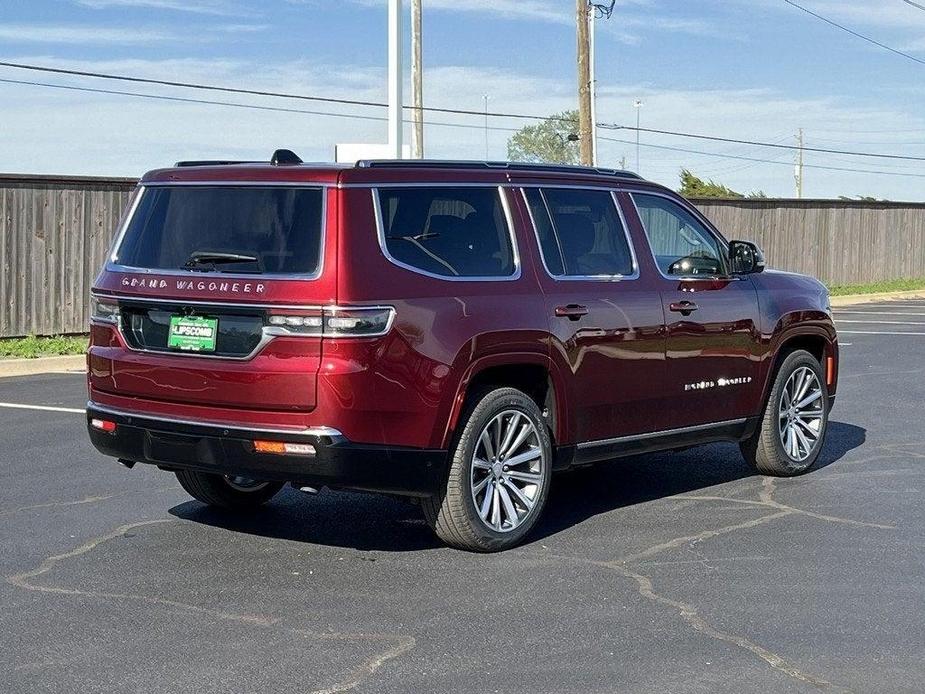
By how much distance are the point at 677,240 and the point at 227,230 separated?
305 centimetres

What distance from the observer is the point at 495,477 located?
721 centimetres

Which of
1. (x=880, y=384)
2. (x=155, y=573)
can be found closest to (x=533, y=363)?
(x=155, y=573)

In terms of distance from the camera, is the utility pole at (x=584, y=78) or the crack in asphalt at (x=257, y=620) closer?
the crack in asphalt at (x=257, y=620)

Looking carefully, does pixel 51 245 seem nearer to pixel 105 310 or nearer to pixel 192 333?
pixel 105 310

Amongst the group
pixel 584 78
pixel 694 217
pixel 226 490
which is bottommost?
pixel 226 490

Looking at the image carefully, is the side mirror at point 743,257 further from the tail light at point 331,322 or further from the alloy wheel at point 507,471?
the tail light at point 331,322

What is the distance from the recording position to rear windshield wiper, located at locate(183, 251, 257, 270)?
6.71m

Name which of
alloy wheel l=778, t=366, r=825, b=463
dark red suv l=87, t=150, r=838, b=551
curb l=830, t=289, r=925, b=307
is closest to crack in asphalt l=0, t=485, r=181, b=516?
dark red suv l=87, t=150, r=838, b=551

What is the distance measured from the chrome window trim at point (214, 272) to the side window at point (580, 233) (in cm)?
145

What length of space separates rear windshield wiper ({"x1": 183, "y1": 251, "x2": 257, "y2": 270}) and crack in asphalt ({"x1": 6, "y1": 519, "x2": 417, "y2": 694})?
5.14 feet

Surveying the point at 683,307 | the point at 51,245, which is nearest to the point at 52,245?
the point at 51,245

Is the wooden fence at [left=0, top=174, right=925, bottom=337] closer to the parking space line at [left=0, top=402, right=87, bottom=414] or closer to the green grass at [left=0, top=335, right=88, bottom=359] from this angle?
the green grass at [left=0, top=335, right=88, bottom=359]

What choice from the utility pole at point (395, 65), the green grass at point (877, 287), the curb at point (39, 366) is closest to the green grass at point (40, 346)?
the curb at point (39, 366)

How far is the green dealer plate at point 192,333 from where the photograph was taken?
6684 mm
